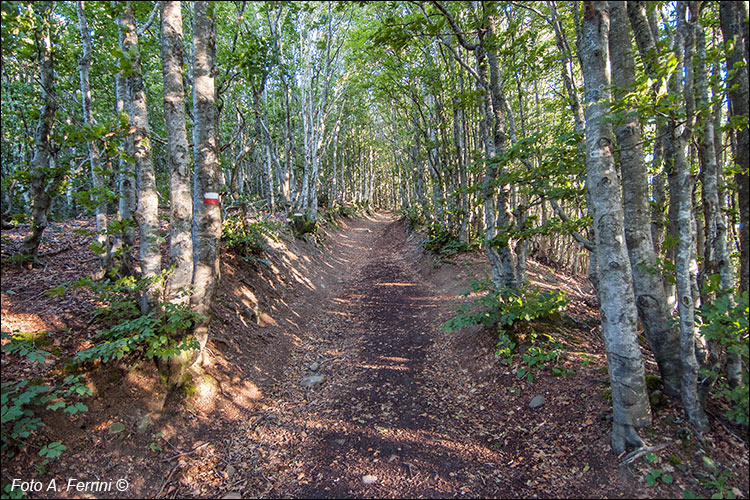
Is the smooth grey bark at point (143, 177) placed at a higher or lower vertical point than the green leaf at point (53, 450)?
higher

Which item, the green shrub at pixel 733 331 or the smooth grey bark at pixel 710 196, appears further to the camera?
the smooth grey bark at pixel 710 196

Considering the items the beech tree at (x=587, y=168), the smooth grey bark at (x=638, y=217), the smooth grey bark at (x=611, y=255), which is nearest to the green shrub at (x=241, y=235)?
the beech tree at (x=587, y=168)

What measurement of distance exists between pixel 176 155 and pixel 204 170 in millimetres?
417

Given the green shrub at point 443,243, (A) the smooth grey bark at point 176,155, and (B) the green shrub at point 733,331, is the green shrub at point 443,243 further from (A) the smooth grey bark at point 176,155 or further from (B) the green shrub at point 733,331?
(B) the green shrub at point 733,331

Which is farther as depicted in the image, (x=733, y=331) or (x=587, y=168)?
(x=587, y=168)

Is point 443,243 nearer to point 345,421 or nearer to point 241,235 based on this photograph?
point 241,235

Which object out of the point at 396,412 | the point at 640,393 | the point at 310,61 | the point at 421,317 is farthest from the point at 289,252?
the point at 640,393

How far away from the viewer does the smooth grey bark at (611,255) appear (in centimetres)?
340

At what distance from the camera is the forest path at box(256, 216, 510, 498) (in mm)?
3533

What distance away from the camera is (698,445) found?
10.2 feet

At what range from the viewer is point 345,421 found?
4.66 meters

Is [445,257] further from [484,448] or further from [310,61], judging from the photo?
[310,61]

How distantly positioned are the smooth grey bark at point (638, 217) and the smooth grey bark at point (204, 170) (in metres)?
5.50

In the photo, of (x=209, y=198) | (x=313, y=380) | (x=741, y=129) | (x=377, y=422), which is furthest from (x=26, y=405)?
(x=741, y=129)
